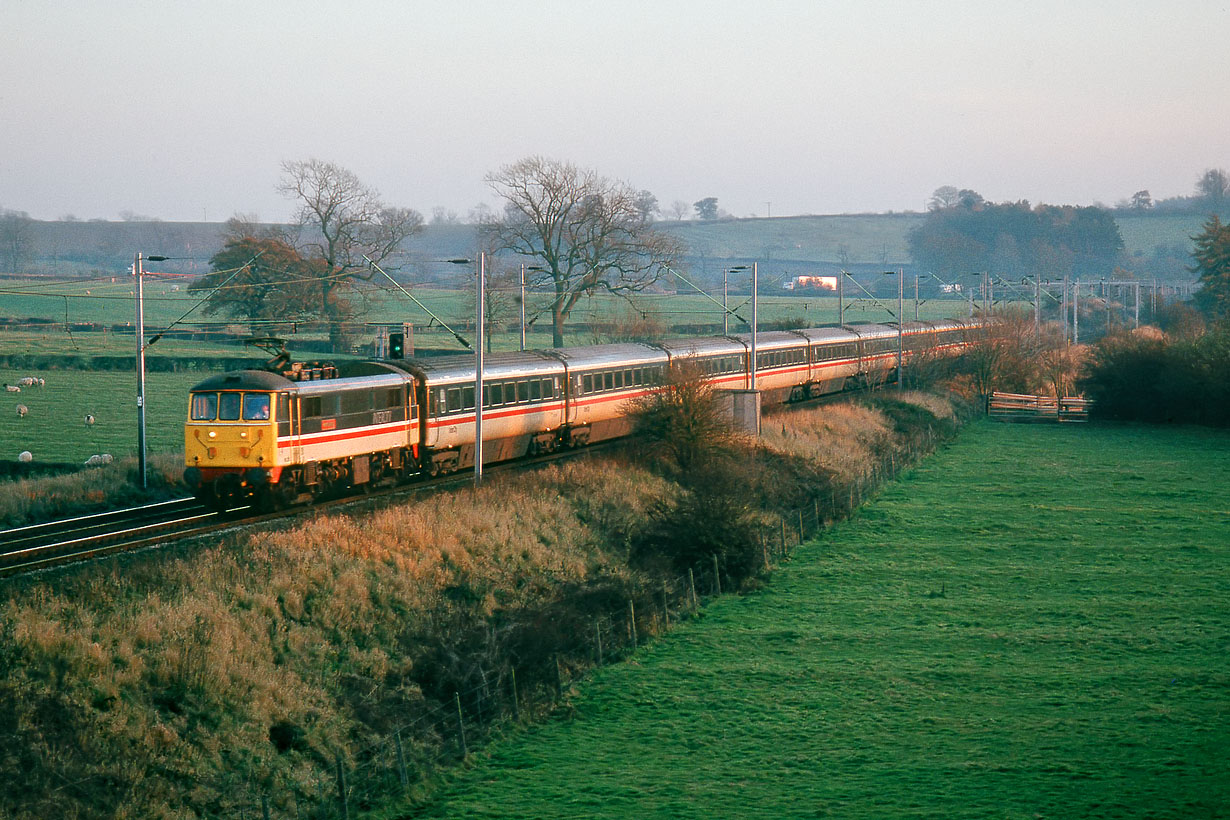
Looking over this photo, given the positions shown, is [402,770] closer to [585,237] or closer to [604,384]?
[604,384]

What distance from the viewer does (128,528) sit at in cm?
2553

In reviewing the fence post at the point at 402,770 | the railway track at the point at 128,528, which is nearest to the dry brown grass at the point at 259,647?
the fence post at the point at 402,770

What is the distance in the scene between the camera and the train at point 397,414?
1041 inches

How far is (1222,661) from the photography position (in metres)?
24.0

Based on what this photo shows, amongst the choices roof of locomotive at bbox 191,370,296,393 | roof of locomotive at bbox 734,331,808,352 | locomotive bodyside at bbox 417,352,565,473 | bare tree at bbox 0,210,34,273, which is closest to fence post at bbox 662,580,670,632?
locomotive bodyside at bbox 417,352,565,473

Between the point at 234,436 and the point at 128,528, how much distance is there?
2.96 m

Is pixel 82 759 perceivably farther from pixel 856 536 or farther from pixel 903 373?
pixel 903 373

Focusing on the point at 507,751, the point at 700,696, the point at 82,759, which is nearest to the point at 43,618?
the point at 82,759

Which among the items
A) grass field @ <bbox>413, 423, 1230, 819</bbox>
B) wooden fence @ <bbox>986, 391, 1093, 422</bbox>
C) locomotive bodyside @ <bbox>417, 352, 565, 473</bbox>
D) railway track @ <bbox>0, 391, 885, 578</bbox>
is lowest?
grass field @ <bbox>413, 423, 1230, 819</bbox>

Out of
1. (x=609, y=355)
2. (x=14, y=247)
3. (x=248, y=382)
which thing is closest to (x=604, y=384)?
(x=609, y=355)

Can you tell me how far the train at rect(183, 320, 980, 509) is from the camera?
26.5 metres

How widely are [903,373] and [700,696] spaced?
55796 mm

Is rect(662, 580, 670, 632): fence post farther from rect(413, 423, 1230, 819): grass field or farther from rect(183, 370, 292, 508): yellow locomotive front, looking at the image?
rect(183, 370, 292, 508): yellow locomotive front

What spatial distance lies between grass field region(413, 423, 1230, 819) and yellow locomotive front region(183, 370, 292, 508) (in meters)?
9.15
